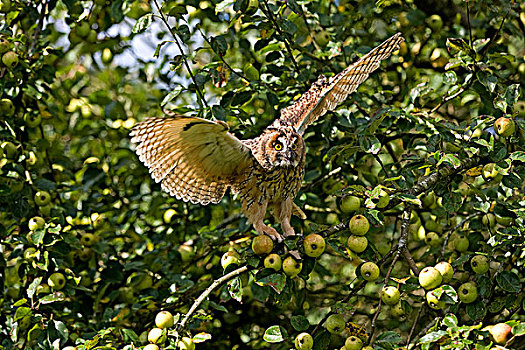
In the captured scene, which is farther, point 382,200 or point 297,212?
point 297,212

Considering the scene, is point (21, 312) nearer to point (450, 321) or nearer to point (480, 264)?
point (450, 321)

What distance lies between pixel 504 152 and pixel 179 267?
134cm

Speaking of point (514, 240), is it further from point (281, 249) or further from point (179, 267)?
point (179, 267)

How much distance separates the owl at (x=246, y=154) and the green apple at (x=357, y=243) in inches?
9.8

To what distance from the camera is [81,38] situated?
2789mm

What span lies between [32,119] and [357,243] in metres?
1.58

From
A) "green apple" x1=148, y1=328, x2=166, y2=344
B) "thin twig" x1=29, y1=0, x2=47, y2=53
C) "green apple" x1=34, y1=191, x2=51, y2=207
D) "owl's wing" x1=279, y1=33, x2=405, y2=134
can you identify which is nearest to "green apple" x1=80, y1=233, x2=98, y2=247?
"green apple" x1=34, y1=191, x2=51, y2=207

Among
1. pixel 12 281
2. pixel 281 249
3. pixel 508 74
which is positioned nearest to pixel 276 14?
pixel 281 249

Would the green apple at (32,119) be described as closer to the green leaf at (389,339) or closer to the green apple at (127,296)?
→ the green apple at (127,296)

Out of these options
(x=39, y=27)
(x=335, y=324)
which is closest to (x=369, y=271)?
(x=335, y=324)

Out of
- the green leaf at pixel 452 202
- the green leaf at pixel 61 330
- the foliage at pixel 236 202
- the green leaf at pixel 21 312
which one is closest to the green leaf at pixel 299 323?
the foliage at pixel 236 202

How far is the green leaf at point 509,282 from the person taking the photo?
178 cm

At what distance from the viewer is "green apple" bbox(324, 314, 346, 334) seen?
1.77 meters

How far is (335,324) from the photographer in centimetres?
177
